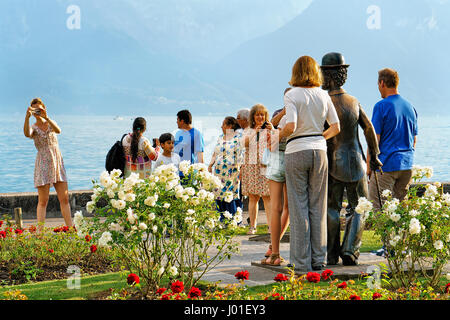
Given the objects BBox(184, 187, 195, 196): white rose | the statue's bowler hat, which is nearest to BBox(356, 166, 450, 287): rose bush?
BBox(184, 187, 195, 196): white rose

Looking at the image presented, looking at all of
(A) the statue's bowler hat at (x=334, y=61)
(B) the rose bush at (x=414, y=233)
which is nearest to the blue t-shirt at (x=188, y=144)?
(A) the statue's bowler hat at (x=334, y=61)

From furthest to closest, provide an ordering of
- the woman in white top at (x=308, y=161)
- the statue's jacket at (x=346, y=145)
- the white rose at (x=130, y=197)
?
the statue's jacket at (x=346, y=145)
the woman in white top at (x=308, y=161)
the white rose at (x=130, y=197)

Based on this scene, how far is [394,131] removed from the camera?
775cm

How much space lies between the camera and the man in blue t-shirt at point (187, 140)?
9836mm

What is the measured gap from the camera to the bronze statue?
680 cm

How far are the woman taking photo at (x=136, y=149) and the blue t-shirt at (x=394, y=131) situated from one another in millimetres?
3391

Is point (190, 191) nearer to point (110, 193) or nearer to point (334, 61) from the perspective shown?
point (110, 193)

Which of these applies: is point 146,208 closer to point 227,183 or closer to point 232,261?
point 232,261

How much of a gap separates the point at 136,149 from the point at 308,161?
3713 millimetres

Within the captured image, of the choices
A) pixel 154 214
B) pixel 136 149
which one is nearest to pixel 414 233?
pixel 154 214

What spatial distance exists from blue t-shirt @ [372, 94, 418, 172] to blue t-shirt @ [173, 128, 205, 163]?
3.10 meters

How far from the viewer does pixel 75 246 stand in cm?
784

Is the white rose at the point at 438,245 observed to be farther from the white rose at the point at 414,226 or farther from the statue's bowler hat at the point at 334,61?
the statue's bowler hat at the point at 334,61
